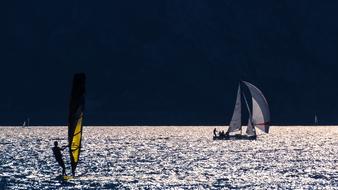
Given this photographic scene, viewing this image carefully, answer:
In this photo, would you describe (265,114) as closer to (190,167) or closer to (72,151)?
(190,167)

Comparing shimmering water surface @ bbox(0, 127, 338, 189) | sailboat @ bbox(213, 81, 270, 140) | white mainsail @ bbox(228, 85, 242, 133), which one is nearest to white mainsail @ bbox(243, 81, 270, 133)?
sailboat @ bbox(213, 81, 270, 140)

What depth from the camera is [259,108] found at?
184 metres

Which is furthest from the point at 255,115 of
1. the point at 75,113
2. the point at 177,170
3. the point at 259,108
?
the point at 75,113

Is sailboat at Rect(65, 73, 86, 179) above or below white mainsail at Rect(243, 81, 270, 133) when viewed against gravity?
below

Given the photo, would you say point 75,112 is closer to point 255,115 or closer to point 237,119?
point 255,115

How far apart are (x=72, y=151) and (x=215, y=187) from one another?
40.8 feet

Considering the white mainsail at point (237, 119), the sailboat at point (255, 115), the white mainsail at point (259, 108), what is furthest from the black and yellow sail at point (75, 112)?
the white mainsail at point (237, 119)

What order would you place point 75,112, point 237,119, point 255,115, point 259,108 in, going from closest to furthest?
1. point 75,112
2. point 259,108
3. point 255,115
4. point 237,119

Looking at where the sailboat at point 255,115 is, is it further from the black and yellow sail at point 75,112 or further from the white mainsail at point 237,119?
the black and yellow sail at point 75,112

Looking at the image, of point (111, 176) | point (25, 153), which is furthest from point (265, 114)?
point (111, 176)

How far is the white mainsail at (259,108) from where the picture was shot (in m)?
182

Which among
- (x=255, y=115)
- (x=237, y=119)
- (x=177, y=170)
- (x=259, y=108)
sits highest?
(x=259, y=108)

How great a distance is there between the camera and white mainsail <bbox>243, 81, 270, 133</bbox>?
182m

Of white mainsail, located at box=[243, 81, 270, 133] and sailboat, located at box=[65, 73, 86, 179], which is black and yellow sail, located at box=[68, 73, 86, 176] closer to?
sailboat, located at box=[65, 73, 86, 179]
